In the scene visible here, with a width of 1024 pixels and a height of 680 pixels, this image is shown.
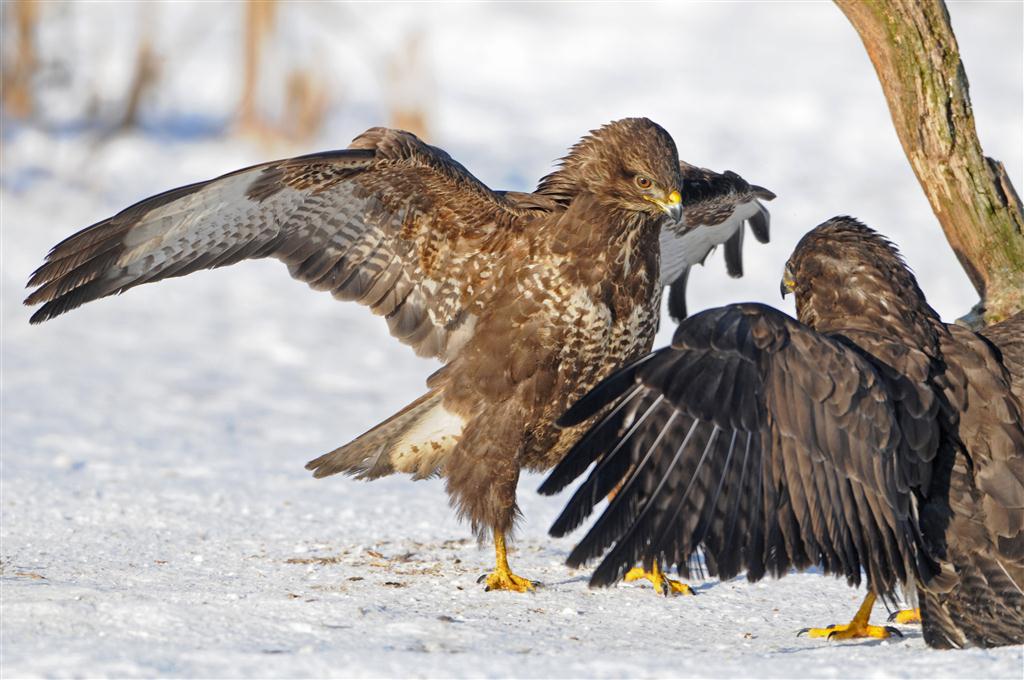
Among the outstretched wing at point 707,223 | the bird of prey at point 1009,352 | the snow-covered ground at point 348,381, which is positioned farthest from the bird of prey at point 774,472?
the outstretched wing at point 707,223

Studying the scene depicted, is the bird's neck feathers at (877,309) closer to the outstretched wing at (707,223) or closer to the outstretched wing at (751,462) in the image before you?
the outstretched wing at (751,462)

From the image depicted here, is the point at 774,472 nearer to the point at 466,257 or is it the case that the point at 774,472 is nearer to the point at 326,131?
the point at 466,257

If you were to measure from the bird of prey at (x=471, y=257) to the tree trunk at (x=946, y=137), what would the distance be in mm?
1211

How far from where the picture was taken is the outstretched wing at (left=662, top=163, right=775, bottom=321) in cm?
704

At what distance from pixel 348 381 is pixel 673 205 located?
18.4 ft

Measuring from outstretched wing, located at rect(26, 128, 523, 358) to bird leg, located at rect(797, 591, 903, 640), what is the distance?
6.98ft

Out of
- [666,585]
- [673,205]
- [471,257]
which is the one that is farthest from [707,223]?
[666,585]

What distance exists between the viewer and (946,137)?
650 centimetres

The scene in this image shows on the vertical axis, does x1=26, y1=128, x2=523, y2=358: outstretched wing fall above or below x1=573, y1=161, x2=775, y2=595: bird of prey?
below

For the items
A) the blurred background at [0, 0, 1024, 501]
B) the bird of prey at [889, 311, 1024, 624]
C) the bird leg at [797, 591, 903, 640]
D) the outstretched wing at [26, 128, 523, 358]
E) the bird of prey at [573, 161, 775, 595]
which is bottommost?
the bird leg at [797, 591, 903, 640]

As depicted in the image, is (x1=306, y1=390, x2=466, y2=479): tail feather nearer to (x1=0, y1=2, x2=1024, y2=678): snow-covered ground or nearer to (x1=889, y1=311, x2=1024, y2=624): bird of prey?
(x1=0, y1=2, x2=1024, y2=678): snow-covered ground

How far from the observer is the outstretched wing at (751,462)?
4688 millimetres

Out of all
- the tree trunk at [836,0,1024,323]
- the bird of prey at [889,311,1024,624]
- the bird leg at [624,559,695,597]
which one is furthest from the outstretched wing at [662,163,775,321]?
the bird leg at [624,559,695,597]

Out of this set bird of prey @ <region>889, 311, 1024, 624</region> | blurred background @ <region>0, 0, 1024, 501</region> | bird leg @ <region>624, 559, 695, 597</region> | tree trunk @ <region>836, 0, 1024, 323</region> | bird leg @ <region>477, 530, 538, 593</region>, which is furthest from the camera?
blurred background @ <region>0, 0, 1024, 501</region>
